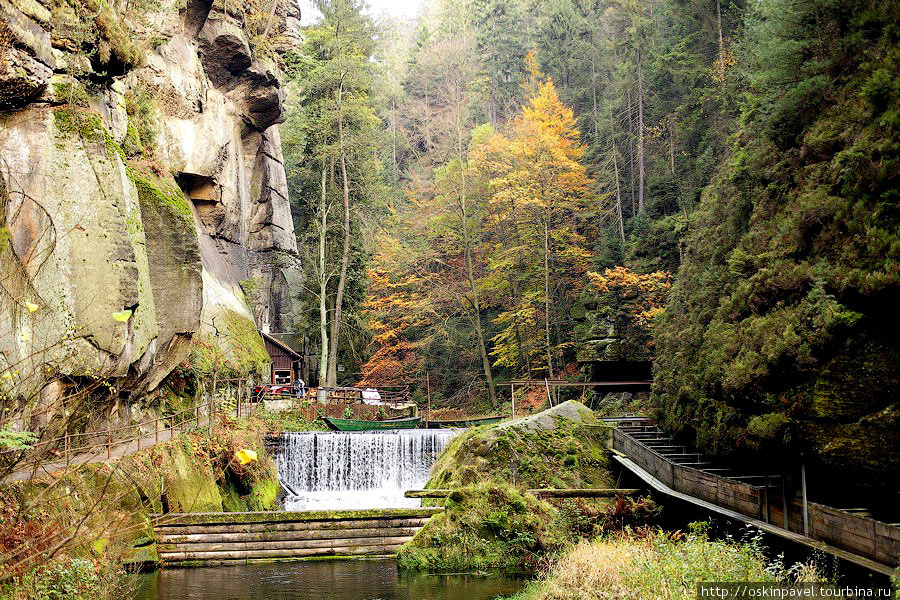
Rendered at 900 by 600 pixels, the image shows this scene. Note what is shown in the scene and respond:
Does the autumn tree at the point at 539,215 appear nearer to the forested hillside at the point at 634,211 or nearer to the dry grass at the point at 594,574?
the forested hillside at the point at 634,211

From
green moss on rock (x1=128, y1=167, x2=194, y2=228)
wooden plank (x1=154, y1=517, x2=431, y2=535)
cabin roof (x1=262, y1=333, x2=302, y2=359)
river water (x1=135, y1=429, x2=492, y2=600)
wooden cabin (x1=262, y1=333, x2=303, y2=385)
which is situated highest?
green moss on rock (x1=128, y1=167, x2=194, y2=228)

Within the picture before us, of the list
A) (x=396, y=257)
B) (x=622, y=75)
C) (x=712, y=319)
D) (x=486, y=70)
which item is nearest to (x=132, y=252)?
(x=712, y=319)

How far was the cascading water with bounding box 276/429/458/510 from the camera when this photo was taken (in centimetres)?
2198

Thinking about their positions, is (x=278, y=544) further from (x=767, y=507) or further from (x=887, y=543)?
(x=887, y=543)

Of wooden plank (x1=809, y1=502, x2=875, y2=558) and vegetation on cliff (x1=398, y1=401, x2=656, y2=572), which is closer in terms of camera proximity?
wooden plank (x1=809, y1=502, x2=875, y2=558)

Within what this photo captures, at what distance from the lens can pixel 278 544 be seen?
1405 cm

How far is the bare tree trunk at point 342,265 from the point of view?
34.9m

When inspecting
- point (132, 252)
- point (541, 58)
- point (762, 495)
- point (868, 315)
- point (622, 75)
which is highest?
point (541, 58)

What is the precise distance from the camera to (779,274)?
10.7 metres

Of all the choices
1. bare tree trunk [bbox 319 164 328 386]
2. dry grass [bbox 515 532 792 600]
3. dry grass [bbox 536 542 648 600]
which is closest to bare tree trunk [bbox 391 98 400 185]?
bare tree trunk [bbox 319 164 328 386]

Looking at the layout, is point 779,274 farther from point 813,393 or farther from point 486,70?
Result: point 486,70

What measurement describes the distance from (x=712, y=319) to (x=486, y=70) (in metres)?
39.3

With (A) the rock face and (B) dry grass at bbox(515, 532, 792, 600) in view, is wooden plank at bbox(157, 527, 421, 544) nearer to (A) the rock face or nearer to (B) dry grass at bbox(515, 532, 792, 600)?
(A) the rock face

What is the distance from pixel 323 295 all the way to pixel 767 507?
2781 cm
